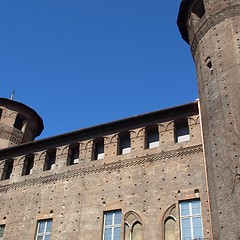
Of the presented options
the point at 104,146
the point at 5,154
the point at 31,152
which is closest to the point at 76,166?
the point at 104,146

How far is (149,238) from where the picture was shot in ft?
38.9

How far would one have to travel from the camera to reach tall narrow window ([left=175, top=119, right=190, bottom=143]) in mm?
13680

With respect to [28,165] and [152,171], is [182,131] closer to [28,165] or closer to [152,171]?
[152,171]

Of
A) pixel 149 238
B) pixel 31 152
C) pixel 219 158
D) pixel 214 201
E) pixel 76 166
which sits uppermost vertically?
pixel 31 152

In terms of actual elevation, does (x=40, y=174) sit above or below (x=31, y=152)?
below

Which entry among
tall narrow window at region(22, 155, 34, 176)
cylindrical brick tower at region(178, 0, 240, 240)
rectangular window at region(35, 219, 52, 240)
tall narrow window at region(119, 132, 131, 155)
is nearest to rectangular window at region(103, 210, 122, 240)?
rectangular window at region(35, 219, 52, 240)

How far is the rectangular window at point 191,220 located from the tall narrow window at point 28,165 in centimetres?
694

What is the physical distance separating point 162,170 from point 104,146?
271 cm

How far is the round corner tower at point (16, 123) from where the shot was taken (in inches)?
806

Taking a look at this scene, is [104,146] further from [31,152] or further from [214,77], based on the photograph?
[214,77]

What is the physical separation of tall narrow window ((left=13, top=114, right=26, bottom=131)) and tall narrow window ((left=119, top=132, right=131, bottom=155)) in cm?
858

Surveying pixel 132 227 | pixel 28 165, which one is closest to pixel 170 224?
pixel 132 227

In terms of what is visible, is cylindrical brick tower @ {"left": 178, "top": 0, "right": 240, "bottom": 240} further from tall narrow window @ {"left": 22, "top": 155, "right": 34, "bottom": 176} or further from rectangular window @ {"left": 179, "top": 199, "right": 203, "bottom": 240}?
tall narrow window @ {"left": 22, "top": 155, "right": 34, "bottom": 176}

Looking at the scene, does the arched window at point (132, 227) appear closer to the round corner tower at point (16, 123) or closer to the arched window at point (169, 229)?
the arched window at point (169, 229)
